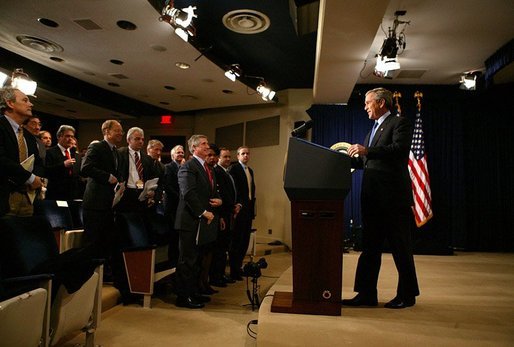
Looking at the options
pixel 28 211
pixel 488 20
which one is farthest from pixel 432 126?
pixel 28 211

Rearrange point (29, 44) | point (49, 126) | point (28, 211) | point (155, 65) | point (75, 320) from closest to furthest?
point (75, 320) < point (28, 211) < point (29, 44) < point (155, 65) < point (49, 126)

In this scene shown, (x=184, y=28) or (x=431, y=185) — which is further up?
(x=184, y=28)

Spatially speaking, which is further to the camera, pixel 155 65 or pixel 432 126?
pixel 432 126

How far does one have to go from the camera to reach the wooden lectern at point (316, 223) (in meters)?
1.88

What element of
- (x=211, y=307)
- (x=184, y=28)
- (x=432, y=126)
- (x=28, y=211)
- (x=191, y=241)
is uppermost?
(x=184, y=28)

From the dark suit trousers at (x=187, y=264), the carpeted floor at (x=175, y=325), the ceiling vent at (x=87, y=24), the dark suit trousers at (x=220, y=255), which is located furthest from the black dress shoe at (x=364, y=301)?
the ceiling vent at (x=87, y=24)

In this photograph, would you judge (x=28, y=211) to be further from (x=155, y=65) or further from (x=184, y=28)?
(x=155, y=65)

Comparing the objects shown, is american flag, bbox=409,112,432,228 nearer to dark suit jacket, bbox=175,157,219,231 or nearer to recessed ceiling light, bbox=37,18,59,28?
dark suit jacket, bbox=175,157,219,231

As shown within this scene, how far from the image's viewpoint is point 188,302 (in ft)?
9.96

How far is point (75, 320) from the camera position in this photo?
6.16ft

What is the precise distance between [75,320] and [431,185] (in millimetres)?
6554

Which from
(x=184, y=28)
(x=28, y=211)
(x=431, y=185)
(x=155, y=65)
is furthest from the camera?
(x=431, y=185)

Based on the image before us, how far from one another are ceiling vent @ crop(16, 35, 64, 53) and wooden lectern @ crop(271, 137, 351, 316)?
460 cm

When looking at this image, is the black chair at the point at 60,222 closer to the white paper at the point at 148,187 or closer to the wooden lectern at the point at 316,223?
the white paper at the point at 148,187
